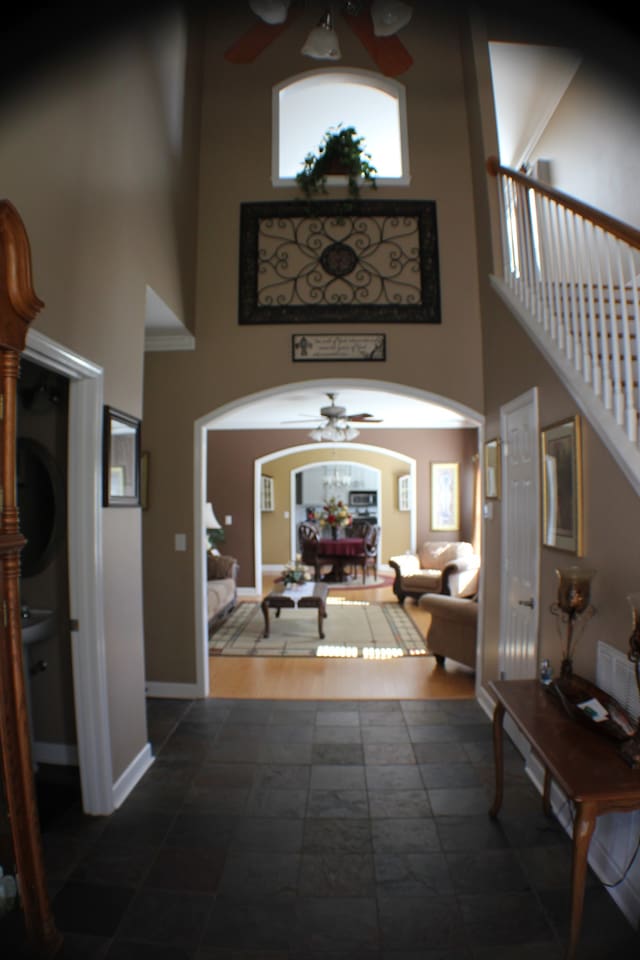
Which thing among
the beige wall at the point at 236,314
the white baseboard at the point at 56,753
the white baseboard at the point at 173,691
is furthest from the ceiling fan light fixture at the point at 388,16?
the white baseboard at the point at 173,691

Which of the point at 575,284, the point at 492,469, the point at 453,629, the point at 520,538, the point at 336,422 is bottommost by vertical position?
the point at 453,629

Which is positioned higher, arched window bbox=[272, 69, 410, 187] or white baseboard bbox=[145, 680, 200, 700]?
arched window bbox=[272, 69, 410, 187]

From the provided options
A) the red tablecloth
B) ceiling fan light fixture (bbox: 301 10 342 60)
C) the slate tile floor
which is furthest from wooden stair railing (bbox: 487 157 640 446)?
the red tablecloth

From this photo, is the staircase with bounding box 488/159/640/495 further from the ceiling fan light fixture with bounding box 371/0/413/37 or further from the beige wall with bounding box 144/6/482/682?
the ceiling fan light fixture with bounding box 371/0/413/37

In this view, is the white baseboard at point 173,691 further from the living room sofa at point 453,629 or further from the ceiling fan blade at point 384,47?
the ceiling fan blade at point 384,47

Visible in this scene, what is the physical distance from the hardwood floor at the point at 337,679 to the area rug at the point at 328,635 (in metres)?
0.23

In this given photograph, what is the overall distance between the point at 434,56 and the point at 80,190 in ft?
10.8

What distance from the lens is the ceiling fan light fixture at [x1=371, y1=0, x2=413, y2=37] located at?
1.71 meters

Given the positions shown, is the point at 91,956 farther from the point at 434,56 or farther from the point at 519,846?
the point at 434,56

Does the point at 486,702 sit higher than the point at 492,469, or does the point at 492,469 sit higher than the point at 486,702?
the point at 492,469

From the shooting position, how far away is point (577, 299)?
9.66ft

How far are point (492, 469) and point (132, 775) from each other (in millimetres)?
2948

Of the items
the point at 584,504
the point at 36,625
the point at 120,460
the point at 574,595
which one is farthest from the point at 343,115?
the point at 36,625

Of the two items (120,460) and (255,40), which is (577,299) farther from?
(120,460)
